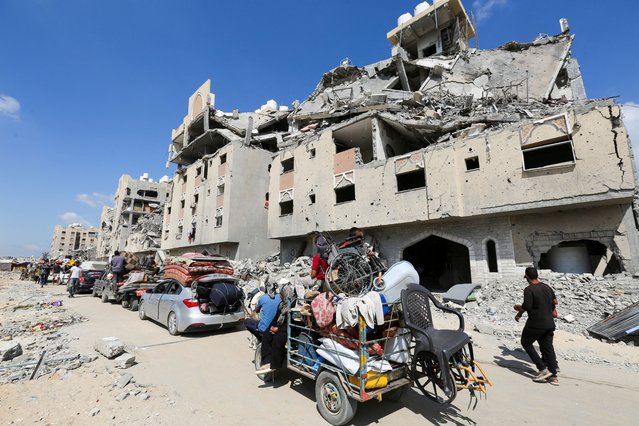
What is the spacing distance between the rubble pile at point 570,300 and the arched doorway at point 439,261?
6.81 metres

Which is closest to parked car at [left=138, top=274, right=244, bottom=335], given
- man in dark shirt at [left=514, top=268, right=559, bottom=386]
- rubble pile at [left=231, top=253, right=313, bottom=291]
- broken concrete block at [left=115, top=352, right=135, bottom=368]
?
broken concrete block at [left=115, top=352, right=135, bottom=368]

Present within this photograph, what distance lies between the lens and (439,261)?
20.3 meters

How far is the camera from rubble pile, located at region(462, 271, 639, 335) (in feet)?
28.0

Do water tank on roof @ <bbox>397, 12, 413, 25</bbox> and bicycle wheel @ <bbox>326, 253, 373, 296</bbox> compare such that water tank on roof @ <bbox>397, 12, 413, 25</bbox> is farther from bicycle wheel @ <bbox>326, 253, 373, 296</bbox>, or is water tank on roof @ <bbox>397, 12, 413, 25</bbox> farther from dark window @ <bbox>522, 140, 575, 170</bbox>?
bicycle wheel @ <bbox>326, 253, 373, 296</bbox>

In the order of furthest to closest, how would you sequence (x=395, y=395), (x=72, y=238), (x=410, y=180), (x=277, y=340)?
(x=72, y=238) < (x=410, y=180) < (x=277, y=340) < (x=395, y=395)

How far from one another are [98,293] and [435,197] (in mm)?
19116

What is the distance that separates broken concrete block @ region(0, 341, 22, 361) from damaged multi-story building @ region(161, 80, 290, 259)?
1899 cm

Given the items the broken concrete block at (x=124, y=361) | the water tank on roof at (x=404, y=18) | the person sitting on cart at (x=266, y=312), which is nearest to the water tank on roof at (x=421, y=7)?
the water tank on roof at (x=404, y=18)

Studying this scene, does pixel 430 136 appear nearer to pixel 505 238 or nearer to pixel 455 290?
pixel 505 238

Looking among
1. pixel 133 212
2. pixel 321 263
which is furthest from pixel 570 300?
pixel 133 212

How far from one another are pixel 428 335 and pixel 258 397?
279cm

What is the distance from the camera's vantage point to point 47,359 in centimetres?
566

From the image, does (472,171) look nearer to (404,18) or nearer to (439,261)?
(439,261)

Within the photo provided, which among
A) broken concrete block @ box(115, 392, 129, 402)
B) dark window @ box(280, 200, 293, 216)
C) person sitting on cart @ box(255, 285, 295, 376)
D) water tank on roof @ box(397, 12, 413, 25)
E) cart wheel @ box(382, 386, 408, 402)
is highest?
water tank on roof @ box(397, 12, 413, 25)
